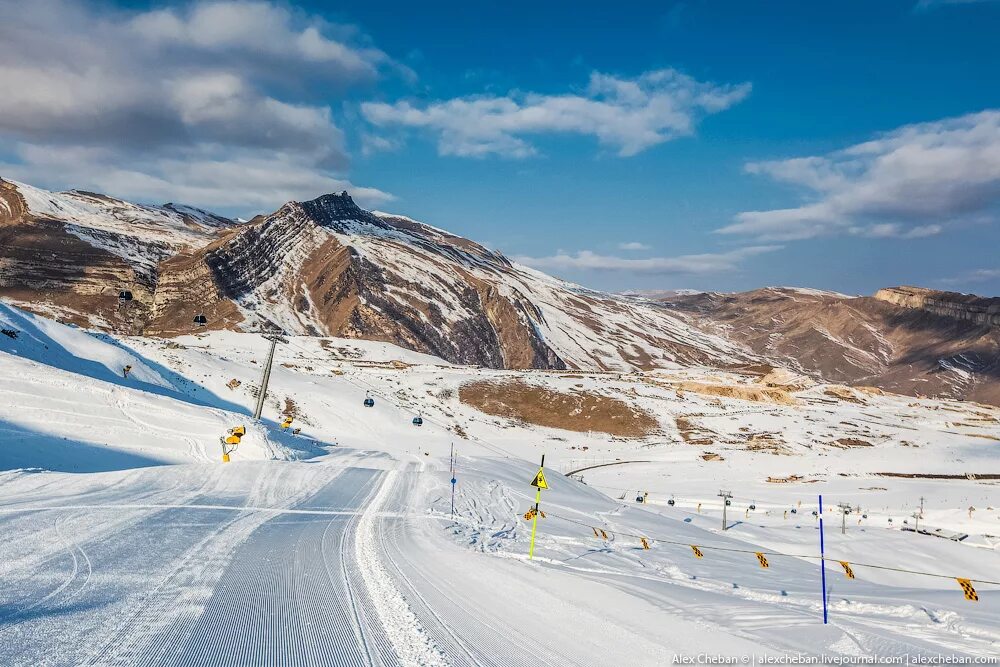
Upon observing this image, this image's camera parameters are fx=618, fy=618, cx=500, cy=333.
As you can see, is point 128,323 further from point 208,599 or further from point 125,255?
point 208,599

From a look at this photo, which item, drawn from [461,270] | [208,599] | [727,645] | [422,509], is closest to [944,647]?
[727,645]

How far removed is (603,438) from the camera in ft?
233

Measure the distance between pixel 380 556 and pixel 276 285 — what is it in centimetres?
12793

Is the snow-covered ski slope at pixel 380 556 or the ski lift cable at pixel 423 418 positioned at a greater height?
the ski lift cable at pixel 423 418

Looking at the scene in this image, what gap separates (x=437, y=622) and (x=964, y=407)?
13666 centimetres

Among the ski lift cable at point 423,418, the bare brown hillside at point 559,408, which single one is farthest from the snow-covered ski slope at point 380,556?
the bare brown hillside at point 559,408

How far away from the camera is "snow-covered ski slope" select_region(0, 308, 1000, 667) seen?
720 centimetres

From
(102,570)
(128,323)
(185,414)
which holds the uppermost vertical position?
(128,323)

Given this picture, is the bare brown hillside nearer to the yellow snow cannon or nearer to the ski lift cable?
the ski lift cable

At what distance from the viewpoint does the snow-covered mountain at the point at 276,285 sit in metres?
112

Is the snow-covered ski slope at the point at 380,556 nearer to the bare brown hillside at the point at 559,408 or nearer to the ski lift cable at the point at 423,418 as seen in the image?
the ski lift cable at the point at 423,418

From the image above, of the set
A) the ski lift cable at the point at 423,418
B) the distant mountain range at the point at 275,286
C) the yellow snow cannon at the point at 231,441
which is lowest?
the yellow snow cannon at the point at 231,441

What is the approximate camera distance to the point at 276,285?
131m

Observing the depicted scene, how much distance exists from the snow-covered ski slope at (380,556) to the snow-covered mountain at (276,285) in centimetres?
7422
